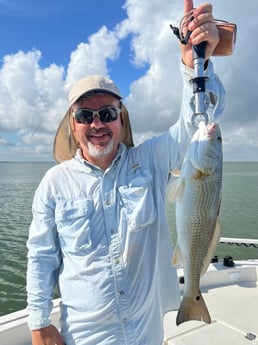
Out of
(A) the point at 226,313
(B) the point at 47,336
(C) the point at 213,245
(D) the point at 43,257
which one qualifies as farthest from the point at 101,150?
(A) the point at 226,313

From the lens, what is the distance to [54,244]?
8.28 feet

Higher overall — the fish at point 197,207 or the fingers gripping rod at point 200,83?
the fingers gripping rod at point 200,83

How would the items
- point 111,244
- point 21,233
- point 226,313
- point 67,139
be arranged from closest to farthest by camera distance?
point 111,244 → point 67,139 → point 226,313 → point 21,233

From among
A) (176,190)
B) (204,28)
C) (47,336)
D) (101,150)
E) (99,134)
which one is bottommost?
(47,336)

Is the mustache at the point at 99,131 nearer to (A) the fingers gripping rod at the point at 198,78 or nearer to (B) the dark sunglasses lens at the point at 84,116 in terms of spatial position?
(B) the dark sunglasses lens at the point at 84,116

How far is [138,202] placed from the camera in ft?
7.77

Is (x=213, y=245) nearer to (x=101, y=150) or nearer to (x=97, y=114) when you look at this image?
(x=101, y=150)

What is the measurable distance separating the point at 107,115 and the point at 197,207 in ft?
2.93

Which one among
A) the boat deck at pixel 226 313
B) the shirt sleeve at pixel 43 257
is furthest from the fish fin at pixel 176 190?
the boat deck at pixel 226 313

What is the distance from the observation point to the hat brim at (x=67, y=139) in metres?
2.86

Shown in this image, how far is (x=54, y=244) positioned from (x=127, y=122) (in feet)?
3.58

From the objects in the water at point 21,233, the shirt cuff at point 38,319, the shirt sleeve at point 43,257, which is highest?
the shirt sleeve at point 43,257

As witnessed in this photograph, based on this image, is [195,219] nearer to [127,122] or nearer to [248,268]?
[127,122]

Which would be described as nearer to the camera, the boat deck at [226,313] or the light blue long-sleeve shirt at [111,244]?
the light blue long-sleeve shirt at [111,244]
